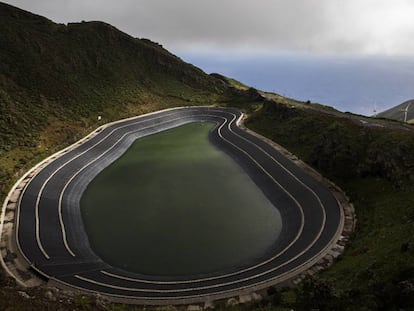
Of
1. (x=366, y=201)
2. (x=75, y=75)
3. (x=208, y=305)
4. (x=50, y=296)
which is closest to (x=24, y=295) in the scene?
(x=50, y=296)

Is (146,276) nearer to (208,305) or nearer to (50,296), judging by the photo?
(208,305)

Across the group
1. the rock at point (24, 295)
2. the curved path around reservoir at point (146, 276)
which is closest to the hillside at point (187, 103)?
the rock at point (24, 295)

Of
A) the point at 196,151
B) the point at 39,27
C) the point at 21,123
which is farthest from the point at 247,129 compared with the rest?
the point at 39,27

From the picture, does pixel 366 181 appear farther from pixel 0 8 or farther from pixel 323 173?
pixel 0 8

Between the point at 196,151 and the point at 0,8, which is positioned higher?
the point at 0,8

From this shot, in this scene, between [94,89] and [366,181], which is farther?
[94,89]

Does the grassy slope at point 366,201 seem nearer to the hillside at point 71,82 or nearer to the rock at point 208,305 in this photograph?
the rock at point 208,305
